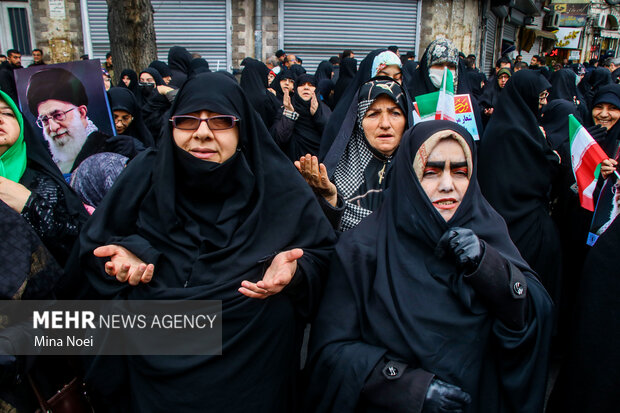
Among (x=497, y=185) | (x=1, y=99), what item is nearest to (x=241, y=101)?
(x=1, y=99)

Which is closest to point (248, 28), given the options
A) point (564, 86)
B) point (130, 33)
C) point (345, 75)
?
point (130, 33)

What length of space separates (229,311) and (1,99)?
146 cm

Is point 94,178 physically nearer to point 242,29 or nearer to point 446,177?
point 446,177

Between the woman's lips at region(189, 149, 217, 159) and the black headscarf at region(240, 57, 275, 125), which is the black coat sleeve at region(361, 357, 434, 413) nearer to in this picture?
the woman's lips at region(189, 149, 217, 159)

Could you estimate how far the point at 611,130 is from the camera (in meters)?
3.67

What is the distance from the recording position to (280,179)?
189 centimetres

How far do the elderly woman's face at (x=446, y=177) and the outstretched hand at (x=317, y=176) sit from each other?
55cm

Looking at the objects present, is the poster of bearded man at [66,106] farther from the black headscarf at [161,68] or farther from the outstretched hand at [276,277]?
the black headscarf at [161,68]

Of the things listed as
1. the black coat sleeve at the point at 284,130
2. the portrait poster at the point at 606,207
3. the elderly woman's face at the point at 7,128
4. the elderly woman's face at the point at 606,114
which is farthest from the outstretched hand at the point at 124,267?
the elderly woman's face at the point at 606,114

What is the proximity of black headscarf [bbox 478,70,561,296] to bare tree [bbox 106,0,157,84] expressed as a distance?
235 inches

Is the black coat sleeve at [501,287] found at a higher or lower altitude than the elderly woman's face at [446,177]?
lower

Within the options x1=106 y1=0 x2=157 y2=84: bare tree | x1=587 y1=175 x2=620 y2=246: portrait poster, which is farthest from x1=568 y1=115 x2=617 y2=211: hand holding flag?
x1=106 y1=0 x2=157 y2=84: bare tree

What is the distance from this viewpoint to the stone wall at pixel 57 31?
1336 cm

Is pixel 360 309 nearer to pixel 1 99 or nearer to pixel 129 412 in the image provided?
pixel 129 412
